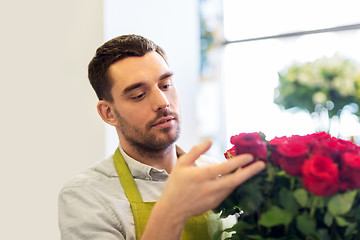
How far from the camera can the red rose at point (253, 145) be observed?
98 cm

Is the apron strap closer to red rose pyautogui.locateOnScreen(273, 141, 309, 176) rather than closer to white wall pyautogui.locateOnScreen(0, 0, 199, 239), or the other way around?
red rose pyautogui.locateOnScreen(273, 141, 309, 176)

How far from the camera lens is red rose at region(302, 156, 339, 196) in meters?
0.87

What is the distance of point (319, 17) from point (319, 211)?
2857mm

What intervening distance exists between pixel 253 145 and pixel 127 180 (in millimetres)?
645

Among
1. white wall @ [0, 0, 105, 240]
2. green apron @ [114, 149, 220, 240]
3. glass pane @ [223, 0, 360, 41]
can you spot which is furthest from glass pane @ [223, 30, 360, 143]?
green apron @ [114, 149, 220, 240]

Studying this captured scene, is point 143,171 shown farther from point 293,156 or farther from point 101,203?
point 293,156

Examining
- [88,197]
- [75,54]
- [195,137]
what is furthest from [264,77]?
[88,197]

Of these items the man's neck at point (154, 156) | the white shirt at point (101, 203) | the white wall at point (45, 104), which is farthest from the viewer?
the white wall at point (45, 104)

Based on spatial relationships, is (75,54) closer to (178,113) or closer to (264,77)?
(178,113)

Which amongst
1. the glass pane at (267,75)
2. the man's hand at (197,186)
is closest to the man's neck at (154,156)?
the man's hand at (197,186)

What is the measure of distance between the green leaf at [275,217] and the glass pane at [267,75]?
98.1 inches

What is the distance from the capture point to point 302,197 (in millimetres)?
907

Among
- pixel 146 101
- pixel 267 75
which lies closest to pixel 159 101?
pixel 146 101

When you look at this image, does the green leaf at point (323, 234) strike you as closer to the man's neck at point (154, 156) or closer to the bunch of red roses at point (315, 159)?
the bunch of red roses at point (315, 159)
